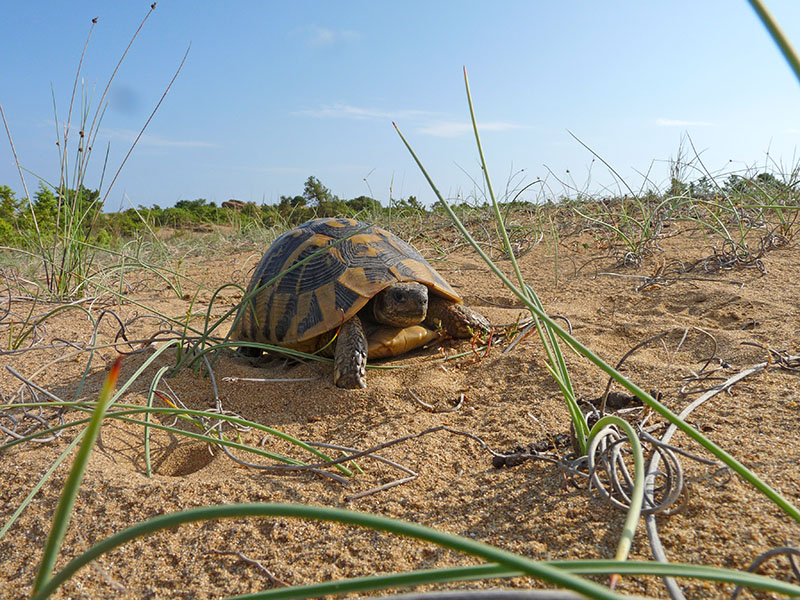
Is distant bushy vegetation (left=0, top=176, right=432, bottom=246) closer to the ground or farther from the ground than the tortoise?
farther from the ground

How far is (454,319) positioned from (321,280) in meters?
0.77

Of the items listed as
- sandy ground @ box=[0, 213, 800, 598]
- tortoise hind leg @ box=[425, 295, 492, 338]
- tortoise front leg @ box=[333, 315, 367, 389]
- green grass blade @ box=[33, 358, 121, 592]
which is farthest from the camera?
tortoise hind leg @ box=[425, 295, 492, 338]

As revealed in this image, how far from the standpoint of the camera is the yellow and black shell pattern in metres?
2.74

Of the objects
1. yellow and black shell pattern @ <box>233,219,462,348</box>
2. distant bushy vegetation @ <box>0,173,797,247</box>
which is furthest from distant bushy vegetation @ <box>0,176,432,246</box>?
yellow and black shell pattern @ <box>233,219,462,348</box>

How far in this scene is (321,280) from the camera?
9.31 feet

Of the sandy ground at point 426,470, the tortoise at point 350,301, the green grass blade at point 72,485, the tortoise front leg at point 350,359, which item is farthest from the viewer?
the tortoise at point 350,301

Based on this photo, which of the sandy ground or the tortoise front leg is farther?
the tortoise front leg

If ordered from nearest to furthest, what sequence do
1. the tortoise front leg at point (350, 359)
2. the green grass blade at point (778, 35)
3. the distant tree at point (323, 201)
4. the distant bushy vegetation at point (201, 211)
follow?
the green grass blade at point (778, 35) → the tortoise front leg at point (350, 359) → the distant bushy vegetation at point (201, 211) → the distant tree at point (323, 201)

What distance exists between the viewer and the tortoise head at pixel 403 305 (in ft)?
8.98

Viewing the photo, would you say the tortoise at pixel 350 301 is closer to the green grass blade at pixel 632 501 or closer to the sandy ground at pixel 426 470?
the sandy ground at pixel 426 470

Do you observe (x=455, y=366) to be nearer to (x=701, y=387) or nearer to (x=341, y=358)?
(x=341, y=358)

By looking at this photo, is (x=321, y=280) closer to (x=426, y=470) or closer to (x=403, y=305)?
(x=403, y=305)

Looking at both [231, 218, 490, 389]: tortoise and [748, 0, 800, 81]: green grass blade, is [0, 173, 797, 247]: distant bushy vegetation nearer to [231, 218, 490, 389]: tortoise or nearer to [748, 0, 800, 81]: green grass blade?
[231, 218, 490, 389]: tortoise

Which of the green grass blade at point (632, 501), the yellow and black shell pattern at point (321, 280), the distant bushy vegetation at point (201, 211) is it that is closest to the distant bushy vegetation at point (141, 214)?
the distant bushy vegetation at point (201, 211)
